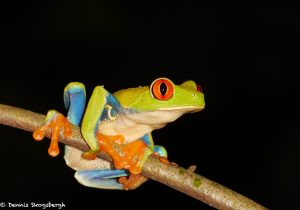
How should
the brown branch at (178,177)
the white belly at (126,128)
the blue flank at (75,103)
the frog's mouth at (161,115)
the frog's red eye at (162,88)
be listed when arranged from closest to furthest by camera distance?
the brown branch at (178,177), the frog's red eye at (162,88), the frog's mouth at (161,115), the blue flank at (75,103), the white belly at (126,128)

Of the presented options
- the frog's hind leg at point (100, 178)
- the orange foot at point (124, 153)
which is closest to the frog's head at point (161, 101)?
the orange foot at point (124, 153)

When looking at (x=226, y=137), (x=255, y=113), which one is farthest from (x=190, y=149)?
(x=255, y=113)

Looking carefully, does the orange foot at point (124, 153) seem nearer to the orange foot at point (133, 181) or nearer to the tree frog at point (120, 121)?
the tree frog at point (120, 121)

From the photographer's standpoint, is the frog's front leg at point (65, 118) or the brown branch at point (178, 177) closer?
the brown branch at point (178, 177)

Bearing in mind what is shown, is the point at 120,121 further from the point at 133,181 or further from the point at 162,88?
the point at 162,88

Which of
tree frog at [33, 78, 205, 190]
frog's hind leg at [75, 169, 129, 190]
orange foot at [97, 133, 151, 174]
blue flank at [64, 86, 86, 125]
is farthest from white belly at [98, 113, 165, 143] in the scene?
frog's hind leg at [75, 169, 129, 190]

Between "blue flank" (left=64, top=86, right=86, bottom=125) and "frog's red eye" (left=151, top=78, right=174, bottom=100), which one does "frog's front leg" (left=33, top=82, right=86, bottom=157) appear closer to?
"blue flank" (left=64, top=86, right=86, bottom=125)

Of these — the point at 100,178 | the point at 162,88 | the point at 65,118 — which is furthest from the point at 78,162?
the point at 162,88
